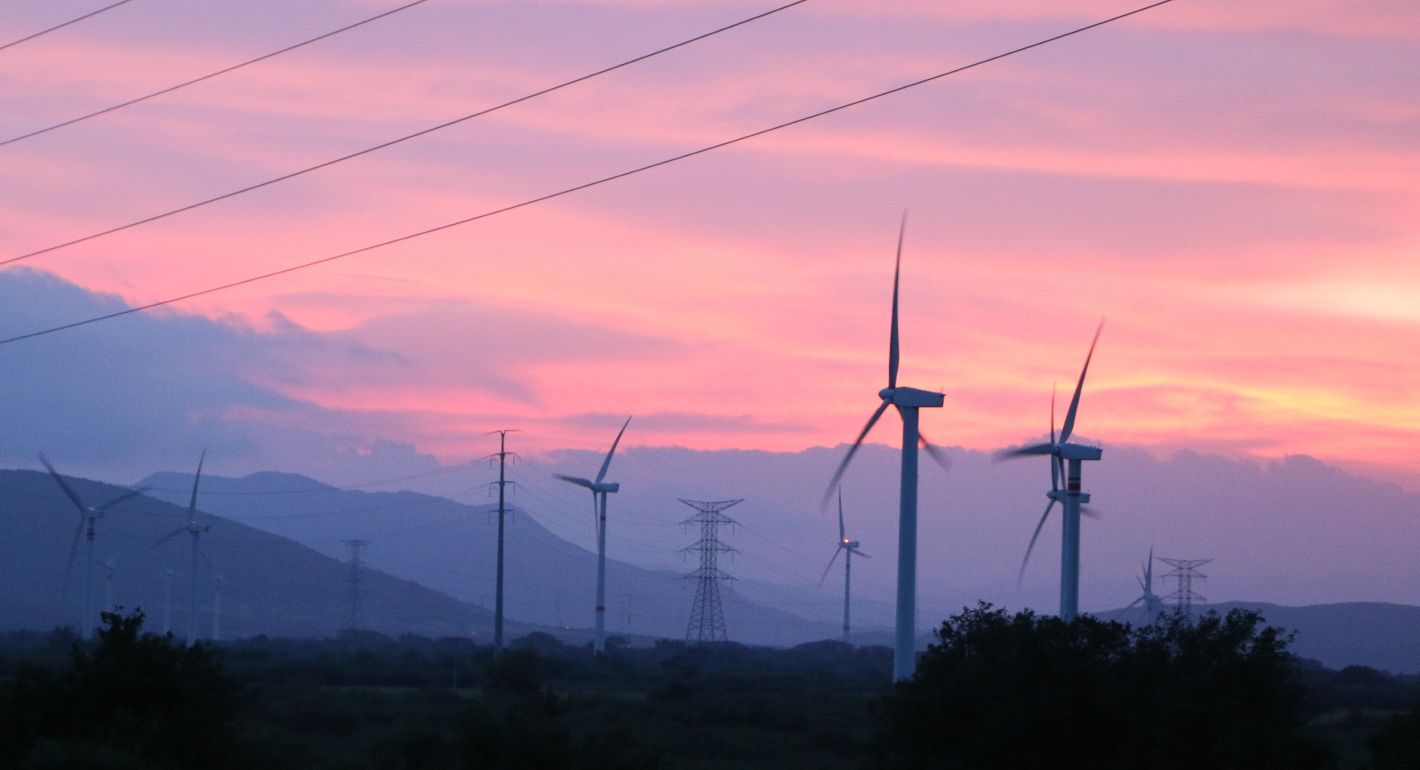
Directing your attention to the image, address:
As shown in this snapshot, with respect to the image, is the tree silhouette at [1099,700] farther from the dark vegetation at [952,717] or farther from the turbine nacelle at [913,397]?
the turbine nacelle at [913,397]

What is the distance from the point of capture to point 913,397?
174 ft

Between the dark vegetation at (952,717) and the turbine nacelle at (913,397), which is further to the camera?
the turbine nacelle at (913,397)

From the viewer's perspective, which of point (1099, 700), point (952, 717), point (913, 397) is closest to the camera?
point (1099, 700)

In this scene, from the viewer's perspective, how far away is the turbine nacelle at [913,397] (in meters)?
53.1

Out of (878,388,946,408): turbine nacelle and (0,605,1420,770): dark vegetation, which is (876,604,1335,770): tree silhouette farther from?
(878,388,946,408): turbine nacelle

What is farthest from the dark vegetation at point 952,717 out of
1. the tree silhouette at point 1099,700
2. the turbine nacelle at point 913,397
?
the turbine nacelle at point 913,397

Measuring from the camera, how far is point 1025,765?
3412 centimetres

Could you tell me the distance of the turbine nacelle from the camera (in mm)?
53062

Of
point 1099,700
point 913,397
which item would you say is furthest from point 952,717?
point 913,397

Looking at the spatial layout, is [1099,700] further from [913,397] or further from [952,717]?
[913,397]

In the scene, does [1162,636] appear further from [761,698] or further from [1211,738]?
[761,698]

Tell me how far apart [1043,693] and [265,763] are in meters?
20.6

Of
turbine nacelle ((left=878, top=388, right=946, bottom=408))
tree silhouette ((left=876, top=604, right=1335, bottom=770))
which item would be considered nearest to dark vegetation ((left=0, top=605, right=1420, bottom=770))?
tree silhouette ((left=876, top=604, right=1335, bottom=770))

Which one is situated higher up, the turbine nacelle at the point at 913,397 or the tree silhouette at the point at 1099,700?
the turbine nacelle at the point at 913,397
